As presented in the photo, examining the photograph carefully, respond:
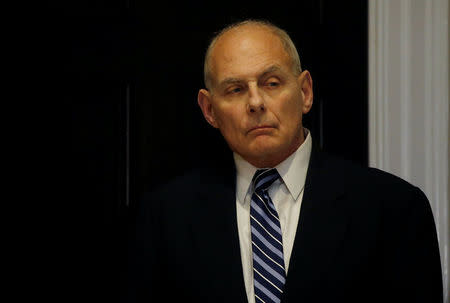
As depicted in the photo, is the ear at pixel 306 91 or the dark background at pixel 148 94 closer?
the ear at pixel 306 91

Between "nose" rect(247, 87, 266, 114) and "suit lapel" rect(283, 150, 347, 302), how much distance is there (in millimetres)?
184

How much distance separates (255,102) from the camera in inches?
46.3

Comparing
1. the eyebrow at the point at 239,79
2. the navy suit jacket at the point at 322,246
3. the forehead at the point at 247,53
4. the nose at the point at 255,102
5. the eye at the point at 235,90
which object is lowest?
the navy suit jacket at the point at 322,246

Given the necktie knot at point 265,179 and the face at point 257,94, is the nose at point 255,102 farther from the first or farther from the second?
the necktie knot at point 265,179

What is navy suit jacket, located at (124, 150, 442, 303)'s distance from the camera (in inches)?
45.1

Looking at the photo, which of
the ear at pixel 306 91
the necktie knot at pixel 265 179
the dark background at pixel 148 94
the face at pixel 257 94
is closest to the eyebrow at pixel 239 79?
the face at pixel 257 94

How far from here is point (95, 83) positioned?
149 cm

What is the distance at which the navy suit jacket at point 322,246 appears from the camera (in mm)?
1146

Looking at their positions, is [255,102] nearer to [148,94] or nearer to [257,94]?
[257,94]

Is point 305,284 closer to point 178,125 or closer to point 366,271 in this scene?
point 366,271

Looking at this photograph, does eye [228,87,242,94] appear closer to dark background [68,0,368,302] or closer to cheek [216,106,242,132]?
cheek [216,106,242,132]

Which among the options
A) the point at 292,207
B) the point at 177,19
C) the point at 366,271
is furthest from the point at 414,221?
the point at 177,19

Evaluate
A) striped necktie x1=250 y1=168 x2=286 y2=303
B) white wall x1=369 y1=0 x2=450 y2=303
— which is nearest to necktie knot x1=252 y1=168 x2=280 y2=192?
striped necktie x1=250 y1=168 x2=286 y2=303

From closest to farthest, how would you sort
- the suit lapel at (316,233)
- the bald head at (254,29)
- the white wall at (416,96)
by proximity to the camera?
the suit lapel at (316,233) → the bald head at (254,29) → the white wall at (416,96)
